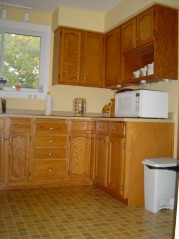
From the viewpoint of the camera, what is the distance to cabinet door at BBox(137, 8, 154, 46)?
3014 mm

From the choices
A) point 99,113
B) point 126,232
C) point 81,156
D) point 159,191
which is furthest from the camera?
point 99,113

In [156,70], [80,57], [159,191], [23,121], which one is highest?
[80,57]

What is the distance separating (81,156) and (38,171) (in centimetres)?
59

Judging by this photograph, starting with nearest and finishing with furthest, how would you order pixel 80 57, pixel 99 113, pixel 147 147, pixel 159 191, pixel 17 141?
pixel 159 191 → pixel 147 147 → pixel 17 141 → pixel 80 57 → pixel 99 113

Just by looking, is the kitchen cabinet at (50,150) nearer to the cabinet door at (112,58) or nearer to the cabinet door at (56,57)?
the cabinet door at (56,57)

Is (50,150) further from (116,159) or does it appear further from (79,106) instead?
(79,106)

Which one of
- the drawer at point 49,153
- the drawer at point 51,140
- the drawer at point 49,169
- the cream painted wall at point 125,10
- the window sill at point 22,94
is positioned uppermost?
the cream painted wall at point 125,10

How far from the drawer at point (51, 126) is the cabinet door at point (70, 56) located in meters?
0.70

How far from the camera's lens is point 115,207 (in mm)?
2744

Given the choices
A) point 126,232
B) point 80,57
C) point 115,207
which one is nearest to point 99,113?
point 80,57

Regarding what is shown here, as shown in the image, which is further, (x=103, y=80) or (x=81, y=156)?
(x=103, y=80)

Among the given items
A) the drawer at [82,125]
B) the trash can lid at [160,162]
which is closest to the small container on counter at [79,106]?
the drawer at [82,125]

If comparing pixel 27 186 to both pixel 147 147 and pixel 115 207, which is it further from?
pixel 147 147

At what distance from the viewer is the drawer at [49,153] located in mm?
3373
